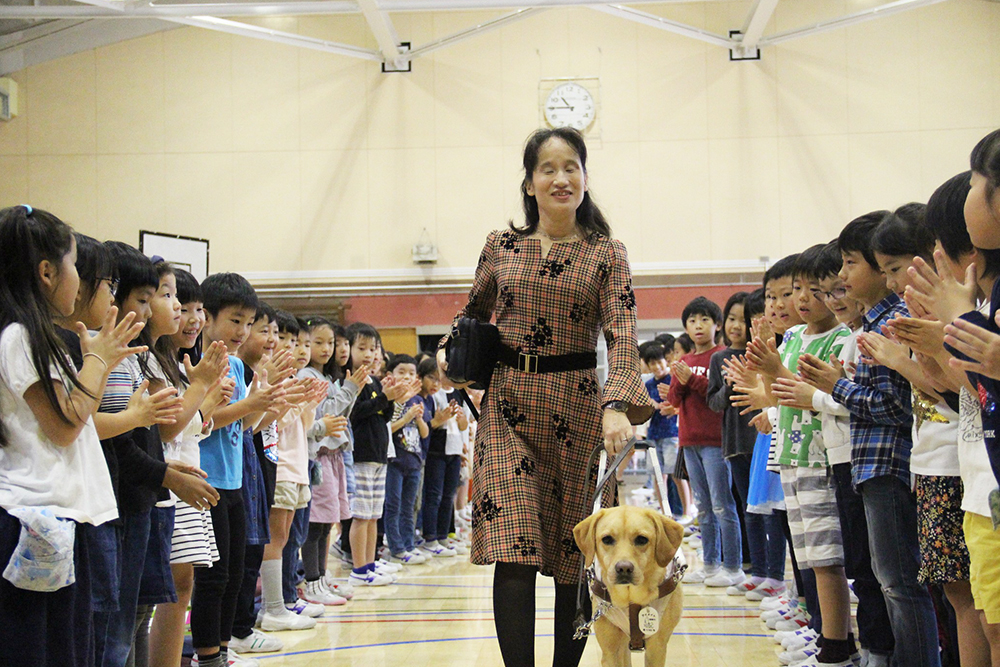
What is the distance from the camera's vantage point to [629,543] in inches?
105

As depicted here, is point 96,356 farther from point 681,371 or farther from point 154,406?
point 681,371

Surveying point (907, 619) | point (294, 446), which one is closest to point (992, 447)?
point (907, 619)

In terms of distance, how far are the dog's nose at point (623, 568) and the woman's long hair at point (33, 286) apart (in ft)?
4.98

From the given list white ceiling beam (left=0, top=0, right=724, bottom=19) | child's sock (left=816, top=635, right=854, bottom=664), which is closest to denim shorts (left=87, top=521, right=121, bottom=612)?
child's sock (left=816, top=635, right=854, bottom=664)

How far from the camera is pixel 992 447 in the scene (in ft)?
6.06

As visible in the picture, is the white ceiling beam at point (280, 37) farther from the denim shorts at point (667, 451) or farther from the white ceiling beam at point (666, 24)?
the denim shorts at point (667, 451)

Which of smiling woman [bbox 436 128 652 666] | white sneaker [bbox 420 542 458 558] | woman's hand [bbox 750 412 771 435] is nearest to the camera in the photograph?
smiling woman [bbox 436 128 652 666]

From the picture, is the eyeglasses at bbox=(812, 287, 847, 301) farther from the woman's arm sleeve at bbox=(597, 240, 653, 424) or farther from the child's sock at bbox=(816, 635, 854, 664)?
the child's sock at bbox=(816, 635, 854, 664)

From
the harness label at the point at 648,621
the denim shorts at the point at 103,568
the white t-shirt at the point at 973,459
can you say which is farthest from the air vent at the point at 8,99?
the white t-shirt at the point at 973,459

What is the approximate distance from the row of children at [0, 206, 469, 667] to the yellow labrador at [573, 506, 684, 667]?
1.15 metres

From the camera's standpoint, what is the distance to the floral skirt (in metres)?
2.31

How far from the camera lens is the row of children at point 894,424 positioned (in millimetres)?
1984

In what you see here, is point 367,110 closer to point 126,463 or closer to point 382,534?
point 382,534

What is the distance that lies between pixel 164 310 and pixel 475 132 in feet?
31.4
